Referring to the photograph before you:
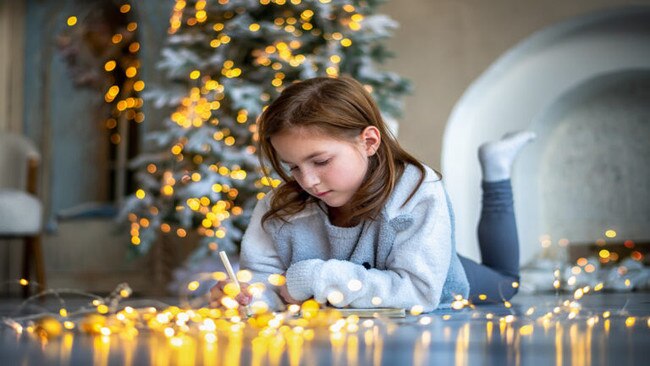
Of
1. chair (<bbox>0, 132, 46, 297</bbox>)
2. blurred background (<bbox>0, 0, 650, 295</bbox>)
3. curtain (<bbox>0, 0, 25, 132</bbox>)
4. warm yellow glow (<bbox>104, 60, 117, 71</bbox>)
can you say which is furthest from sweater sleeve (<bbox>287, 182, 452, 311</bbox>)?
curtain (<bbox>0, 0, 25, 132</bbox>)

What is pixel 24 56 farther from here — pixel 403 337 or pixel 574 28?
pixel 403 337

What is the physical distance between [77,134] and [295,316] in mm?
3647

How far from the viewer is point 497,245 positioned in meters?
2.44

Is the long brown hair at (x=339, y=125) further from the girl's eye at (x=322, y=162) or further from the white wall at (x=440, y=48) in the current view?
the white wall at (x=440, y=48)

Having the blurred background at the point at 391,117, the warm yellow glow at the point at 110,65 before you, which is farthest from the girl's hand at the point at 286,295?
the warm yellow glow at the point at 110,65

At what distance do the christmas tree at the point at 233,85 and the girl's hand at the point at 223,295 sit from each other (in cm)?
158

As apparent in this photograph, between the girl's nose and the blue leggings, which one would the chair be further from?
the girl's nose

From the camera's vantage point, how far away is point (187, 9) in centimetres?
379

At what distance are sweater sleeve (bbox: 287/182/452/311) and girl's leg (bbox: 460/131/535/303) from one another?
531mm

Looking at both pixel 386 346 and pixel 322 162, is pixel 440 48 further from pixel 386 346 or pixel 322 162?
pixel 386 346

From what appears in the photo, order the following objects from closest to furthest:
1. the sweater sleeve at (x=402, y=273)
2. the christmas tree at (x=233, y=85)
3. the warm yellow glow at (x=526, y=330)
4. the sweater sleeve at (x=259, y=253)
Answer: the warm yellow glow at (x=526, y=330), the sweater sleeve at (x=402, y=273), the sweater sleeve at (x=259, y=253), the christmas tree at (x=233, y=85)

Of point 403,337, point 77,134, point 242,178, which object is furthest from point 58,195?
point 403,337

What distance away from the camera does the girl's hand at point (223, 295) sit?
1732mm

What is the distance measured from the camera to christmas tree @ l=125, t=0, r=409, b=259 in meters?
3.44
